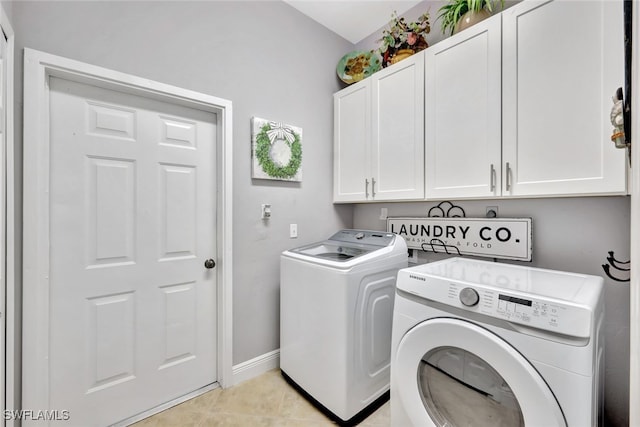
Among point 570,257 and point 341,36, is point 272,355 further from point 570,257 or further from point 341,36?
point 341,36

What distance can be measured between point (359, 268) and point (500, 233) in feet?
2.91

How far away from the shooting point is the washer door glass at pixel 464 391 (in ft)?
3.27

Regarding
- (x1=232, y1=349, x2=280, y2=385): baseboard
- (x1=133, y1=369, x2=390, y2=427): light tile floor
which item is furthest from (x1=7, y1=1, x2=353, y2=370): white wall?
A: (x1=133, y1=369, x2=390, y2=427): light tile floor

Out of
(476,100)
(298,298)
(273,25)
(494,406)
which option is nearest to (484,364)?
(494,406)

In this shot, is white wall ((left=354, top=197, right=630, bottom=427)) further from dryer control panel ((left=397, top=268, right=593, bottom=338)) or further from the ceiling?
the ceiling

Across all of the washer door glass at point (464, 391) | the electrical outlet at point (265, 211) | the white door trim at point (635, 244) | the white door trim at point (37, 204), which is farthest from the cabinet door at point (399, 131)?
the white door trim at point (37, 204)

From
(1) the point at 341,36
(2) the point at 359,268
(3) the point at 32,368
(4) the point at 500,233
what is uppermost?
(1) the point at 341,36

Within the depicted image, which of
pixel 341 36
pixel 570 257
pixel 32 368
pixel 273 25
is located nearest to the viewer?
pixel 32 368

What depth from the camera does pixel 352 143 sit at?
7.46ft

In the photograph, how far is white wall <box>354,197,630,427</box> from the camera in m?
1.35

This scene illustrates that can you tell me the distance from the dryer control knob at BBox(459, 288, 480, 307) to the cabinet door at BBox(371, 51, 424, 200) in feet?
2.94

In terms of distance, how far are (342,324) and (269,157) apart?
1226 mm

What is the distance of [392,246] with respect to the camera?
5.78 feet

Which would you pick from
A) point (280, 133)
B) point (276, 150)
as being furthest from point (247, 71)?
point (276, 150)
